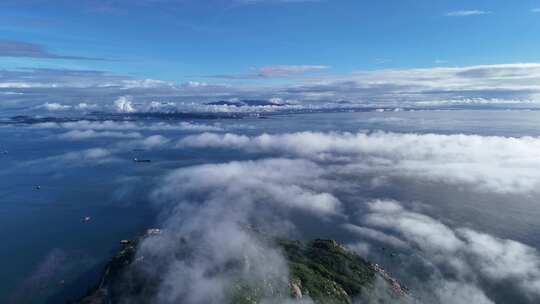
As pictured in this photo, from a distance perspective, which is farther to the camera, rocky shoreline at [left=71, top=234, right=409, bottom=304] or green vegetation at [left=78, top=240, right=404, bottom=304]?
rocky shoreline at [left=71, top=234, right=409, bottom=304]

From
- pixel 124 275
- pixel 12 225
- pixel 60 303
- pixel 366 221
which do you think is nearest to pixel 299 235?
pixel 366 221

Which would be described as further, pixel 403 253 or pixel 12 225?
pixel 12 225

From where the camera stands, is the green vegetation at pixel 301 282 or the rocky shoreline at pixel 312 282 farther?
the rocky shoreline at pixel 312 282

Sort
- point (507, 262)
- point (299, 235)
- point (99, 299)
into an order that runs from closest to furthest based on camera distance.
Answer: point (99, 299)
point (507, 262)
point (299, 235)

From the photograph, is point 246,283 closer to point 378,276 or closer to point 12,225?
point 378,276

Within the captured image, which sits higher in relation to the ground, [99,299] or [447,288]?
[99,299]

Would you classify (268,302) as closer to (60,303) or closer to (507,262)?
(60,303)

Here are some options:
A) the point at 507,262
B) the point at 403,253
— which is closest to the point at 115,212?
the point at 403,253

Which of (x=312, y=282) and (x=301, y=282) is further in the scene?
(x=312, y=282)

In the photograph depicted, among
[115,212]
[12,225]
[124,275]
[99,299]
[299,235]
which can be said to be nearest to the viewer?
[99,299]

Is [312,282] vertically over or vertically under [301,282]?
under
